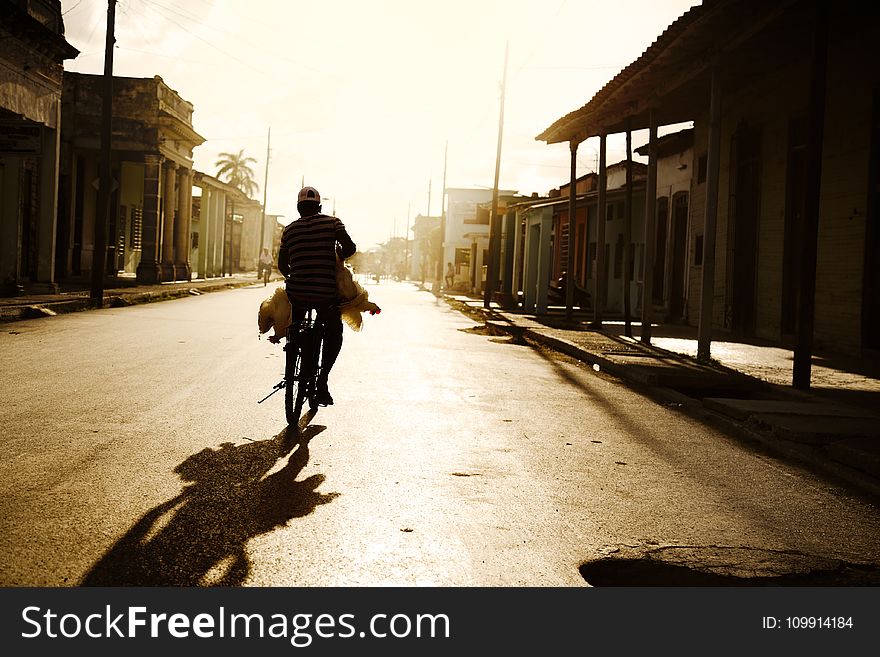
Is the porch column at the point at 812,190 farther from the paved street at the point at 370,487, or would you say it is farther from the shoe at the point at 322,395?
the shoe at the point at 322,395

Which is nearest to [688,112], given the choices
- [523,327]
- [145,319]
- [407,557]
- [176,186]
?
[523,327]

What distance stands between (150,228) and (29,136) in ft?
49.2

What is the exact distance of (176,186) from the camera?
42.1 m

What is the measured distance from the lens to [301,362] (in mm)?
7504

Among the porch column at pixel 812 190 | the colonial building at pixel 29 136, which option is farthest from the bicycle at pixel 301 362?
the colonial building at pixel 29 136

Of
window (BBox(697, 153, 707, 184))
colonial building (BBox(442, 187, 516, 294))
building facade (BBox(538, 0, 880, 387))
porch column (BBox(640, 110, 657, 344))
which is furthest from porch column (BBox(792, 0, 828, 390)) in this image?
colonial building (BBox(442, 187, 516, 294))

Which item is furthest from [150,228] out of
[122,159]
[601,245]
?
[601,245]

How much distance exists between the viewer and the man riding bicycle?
25.0 ft

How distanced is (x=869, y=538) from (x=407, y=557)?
241 cm

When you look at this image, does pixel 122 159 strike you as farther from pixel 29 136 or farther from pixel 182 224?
pixel 29 136

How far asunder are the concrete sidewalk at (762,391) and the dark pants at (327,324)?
11.4 ft

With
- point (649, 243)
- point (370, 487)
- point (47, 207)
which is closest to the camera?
point (370, 487)

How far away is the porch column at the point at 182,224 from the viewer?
1607 inches

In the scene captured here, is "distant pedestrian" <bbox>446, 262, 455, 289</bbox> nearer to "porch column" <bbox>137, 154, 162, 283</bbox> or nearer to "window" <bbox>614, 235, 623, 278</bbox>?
"porch column" <bbox>137, 154, 162, 283</bbox>
